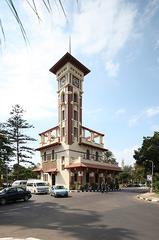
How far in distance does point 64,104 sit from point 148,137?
18.2m

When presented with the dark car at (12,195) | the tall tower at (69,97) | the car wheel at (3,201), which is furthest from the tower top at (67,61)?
the car wheel at (3,201)

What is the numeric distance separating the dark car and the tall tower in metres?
25.4

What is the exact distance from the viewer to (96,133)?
218 ft

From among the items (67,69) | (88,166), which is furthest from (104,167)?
(67,69)

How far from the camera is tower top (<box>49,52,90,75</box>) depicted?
198 ft

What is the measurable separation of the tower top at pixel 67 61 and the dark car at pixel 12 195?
3126 centimetres

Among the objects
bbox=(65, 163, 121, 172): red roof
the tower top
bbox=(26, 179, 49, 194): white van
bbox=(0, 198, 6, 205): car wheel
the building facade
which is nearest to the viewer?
bbox=(0, 198, 6, 205): car wheel

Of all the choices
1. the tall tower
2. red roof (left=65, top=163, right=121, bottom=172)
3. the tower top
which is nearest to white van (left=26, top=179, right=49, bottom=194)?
red roof (left=65, top=163, right=121, bottom=172)

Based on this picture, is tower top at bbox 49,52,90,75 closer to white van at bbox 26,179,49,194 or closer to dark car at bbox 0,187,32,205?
white van at bbox 26,179,49,194

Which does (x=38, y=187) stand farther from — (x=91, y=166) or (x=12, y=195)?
(x=12, y=195)

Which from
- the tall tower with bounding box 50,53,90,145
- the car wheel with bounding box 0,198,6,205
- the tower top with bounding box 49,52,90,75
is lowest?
the car wheel with bounding box 0,198,6,205

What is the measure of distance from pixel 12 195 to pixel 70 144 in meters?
26.7

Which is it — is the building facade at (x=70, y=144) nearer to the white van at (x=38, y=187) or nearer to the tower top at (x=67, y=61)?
the tower top at (x=67, y=61)

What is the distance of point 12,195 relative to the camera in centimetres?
3244
